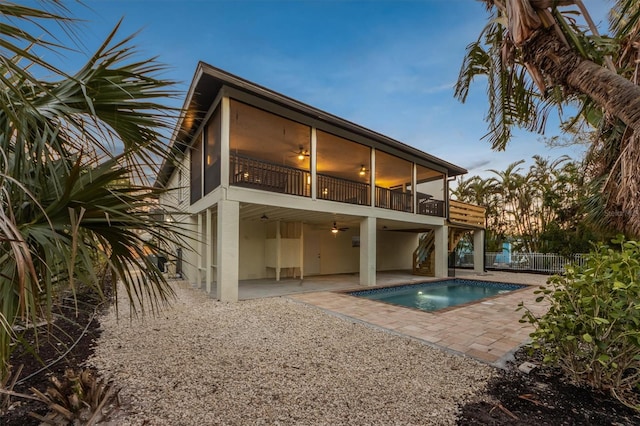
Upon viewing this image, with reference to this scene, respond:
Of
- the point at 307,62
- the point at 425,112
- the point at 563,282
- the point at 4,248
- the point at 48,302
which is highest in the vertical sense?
the point at 307,62

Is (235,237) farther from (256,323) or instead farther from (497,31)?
(497,31)

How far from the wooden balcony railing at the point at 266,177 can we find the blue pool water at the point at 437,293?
Result: 13.3ft

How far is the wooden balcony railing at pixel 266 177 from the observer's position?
27.0 feet

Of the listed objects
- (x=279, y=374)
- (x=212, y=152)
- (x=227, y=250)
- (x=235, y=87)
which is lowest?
(x=279, y=374)

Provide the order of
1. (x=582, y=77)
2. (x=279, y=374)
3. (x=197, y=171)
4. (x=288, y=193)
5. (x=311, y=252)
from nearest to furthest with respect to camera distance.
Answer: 1. (x=582, y=77)
2. (x=279, y=374)
3. (x=288, y=193)
4. (x=197, y=171)
5. (x=311, y=252)

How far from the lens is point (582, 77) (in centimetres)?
251

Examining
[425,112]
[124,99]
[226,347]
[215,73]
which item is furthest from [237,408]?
[425,112]

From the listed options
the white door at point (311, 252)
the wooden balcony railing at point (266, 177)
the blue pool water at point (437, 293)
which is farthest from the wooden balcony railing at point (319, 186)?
the white door at point (311, 252)

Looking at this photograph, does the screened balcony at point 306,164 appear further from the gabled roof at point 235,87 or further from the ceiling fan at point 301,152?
the gabled roof at point 235,87

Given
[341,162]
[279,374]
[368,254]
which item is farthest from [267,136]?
[279,374]

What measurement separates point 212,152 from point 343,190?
15.5 feet

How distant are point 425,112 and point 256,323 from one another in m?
14.2

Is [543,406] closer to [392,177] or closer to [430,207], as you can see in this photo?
[430,207]

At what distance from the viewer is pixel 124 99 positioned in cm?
225
